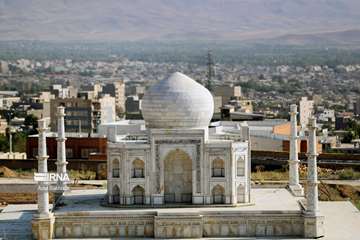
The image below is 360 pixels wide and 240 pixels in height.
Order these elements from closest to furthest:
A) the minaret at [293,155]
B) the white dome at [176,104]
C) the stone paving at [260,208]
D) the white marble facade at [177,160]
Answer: the stone paving at [260,208] → the white marble facade at [177,160] → the white dome at [176,104] → the minaret at [293,155]

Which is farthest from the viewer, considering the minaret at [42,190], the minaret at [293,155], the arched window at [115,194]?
the minaret at [293,155]

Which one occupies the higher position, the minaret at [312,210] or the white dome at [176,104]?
the white dome at [176,104]

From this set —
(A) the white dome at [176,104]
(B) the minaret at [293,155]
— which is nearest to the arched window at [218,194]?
(A) the white dome at [176,104]

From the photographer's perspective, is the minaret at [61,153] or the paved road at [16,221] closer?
the paved road at [16,221]

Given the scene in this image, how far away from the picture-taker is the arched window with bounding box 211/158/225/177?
29.4 m

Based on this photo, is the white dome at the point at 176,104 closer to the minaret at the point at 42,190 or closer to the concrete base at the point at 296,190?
the minaret at the point at 42,190

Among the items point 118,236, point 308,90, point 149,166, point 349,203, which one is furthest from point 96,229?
point 308,90

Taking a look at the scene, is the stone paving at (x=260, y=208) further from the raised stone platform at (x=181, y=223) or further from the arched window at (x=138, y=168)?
the arched window at (x=138, y=168)

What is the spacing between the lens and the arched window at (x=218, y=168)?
29406 millimetres

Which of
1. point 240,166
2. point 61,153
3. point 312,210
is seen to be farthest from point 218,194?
point 61,153

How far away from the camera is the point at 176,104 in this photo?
2969cm

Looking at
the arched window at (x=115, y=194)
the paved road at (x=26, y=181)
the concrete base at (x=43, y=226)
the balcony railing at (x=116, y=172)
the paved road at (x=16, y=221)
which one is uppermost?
the balcony railing at (x=116, y=172)

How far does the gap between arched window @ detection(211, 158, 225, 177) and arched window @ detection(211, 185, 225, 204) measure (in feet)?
1.06

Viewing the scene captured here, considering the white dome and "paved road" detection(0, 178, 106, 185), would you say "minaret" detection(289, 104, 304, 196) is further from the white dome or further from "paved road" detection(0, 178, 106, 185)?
"paved road" detection(0, 178, 106, 185)
